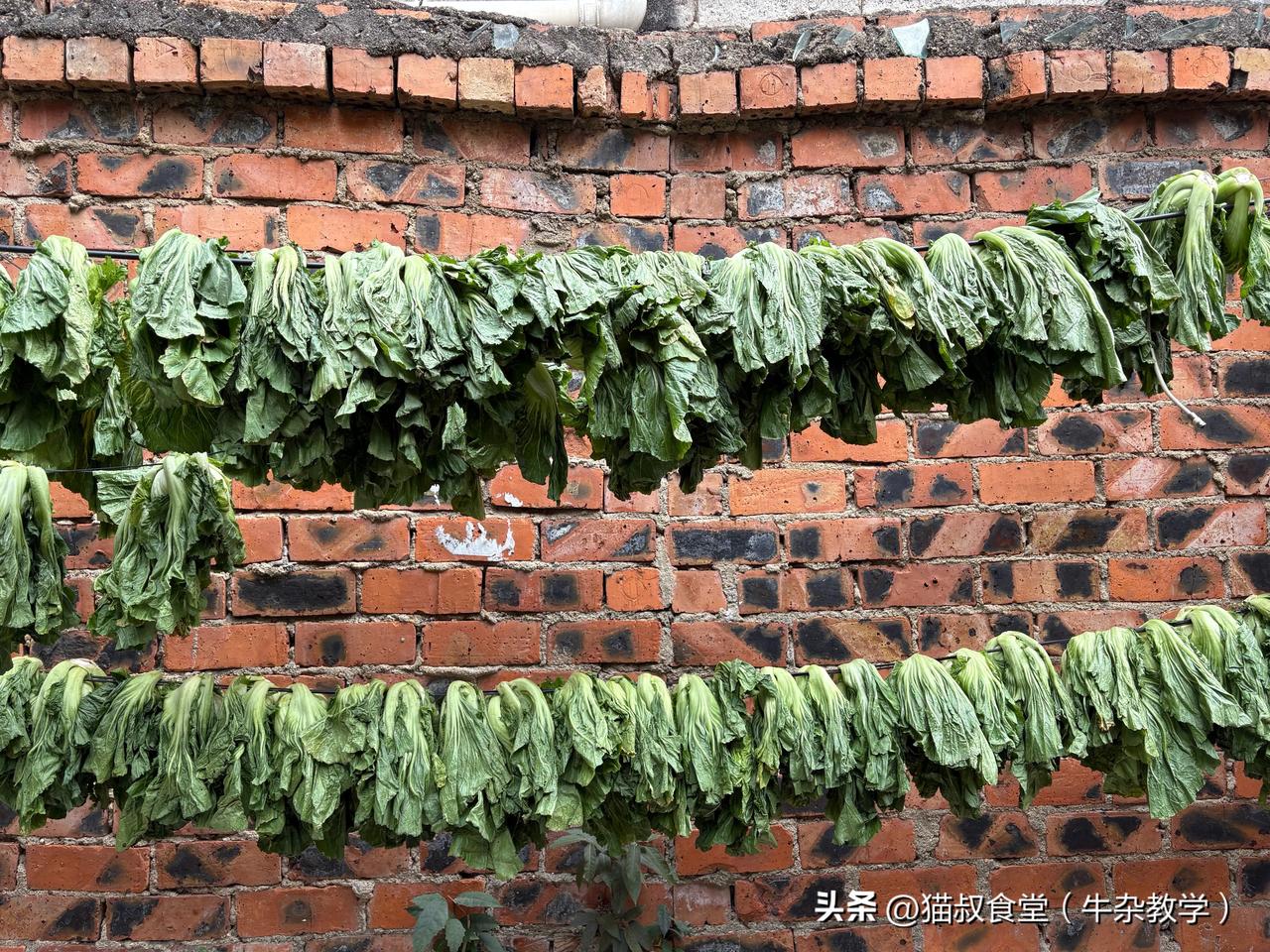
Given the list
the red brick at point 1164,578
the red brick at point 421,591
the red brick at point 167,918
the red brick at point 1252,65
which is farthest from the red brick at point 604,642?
the red brick at point 1252,65

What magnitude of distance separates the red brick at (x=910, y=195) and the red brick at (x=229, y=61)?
136 centimetres

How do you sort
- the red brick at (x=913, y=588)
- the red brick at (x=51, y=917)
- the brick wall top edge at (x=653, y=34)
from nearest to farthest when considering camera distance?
the red brick at (x=51, y=917), the brick wall top edge at (x=653, y=34), the red brick at (x=913, y=588)

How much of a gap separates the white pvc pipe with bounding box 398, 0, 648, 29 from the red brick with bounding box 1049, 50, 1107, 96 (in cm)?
96

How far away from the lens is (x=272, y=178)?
2734 mm

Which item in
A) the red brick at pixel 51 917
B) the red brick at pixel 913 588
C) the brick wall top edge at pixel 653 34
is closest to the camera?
the red brick at pixel 51 917

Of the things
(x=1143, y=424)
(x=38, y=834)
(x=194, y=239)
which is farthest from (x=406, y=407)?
(x=1143, y=424)

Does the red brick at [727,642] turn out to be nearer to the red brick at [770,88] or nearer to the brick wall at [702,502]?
the brick wall at [702,502]

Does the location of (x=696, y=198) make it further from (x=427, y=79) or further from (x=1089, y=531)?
(x=1089, y=531)

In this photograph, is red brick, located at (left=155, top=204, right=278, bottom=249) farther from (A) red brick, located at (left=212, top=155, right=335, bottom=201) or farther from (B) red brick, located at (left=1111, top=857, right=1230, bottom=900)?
(B) red brick, located at (left=1111, top=857, right=1230, bottom=900)

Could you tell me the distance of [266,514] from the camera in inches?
106

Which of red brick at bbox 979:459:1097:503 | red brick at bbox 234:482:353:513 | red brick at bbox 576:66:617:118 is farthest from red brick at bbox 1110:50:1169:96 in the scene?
red brick at bbox 234:482:353:513

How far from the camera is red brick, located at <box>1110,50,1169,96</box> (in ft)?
9.22

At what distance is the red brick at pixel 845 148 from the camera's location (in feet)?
9.42

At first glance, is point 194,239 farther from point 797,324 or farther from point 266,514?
point 266,514
